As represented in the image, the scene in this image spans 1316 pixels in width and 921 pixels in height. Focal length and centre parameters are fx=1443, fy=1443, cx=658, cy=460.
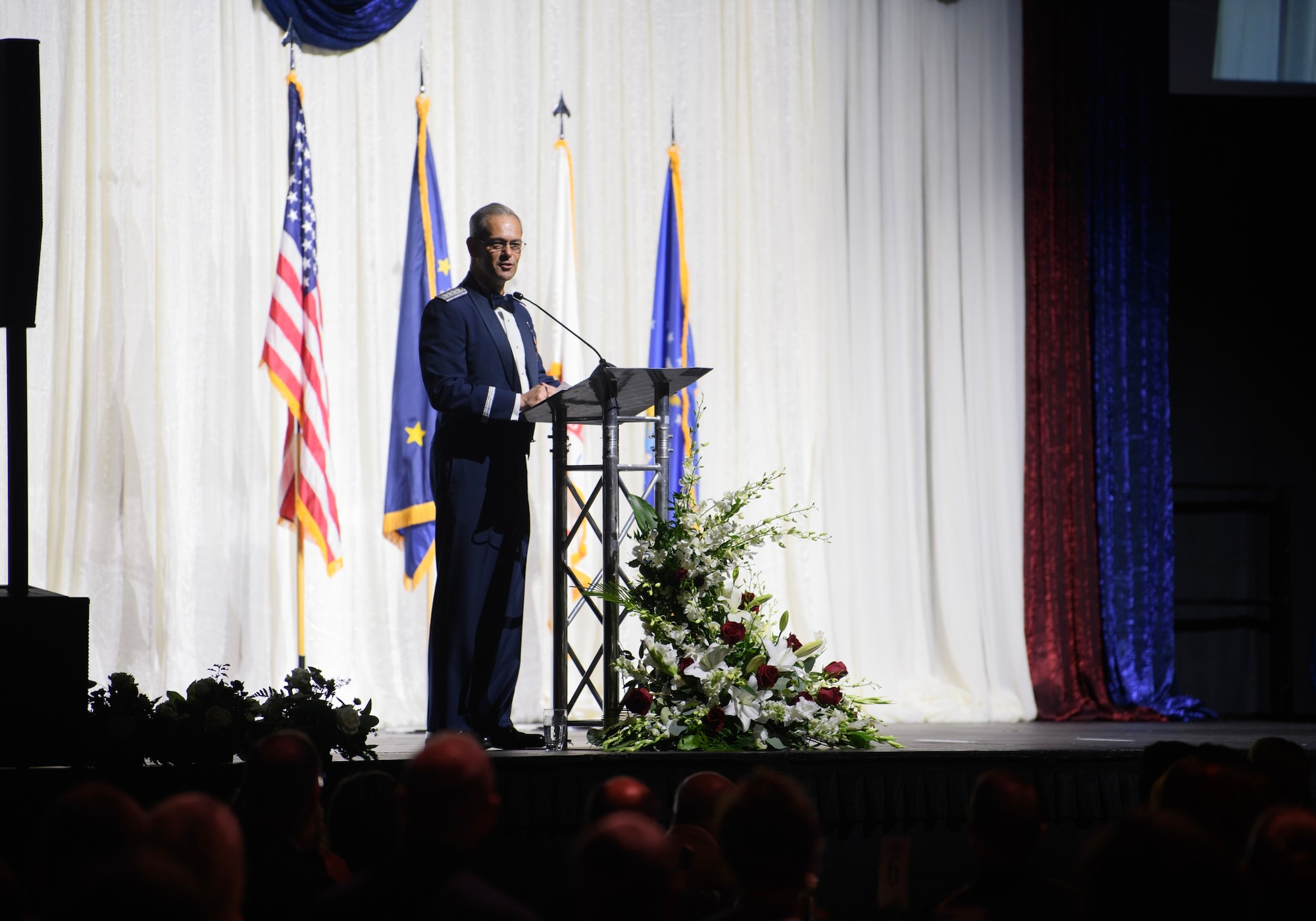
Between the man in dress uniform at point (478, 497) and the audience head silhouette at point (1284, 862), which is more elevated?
the man in dress uniform at point (478, 497)

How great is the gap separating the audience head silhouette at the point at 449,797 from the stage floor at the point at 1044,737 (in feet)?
6.15

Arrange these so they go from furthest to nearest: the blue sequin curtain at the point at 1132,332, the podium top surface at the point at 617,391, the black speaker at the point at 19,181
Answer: the blue sequin curtain at the point at 1132,332 → the podium top surface at the point at 617,391 → the black speaker at the point at 19,181

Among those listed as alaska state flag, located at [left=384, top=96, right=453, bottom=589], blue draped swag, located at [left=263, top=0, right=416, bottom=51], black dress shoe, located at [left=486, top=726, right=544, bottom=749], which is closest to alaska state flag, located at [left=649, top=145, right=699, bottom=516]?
alaska state flag, located at [left=384, top=96, right=453, bottom=589]

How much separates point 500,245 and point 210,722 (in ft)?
5.28

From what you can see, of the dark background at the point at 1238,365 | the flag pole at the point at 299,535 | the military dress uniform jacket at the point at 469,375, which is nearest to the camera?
the military dress uniform jacket at the point at 469,375

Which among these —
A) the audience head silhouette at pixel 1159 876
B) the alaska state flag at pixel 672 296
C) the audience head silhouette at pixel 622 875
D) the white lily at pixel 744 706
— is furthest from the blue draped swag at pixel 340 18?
the audience head silhouette at pixel 1159 876

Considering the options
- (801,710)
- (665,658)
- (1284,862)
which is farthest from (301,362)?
(1284,862)

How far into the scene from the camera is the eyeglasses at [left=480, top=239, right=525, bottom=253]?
4250mm

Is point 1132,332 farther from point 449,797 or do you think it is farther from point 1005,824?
point 449,797

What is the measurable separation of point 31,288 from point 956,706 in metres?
4.44

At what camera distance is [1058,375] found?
6.86m

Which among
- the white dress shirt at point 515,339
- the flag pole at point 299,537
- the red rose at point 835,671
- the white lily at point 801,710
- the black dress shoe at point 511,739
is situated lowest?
the black dress shoe at point 511,739

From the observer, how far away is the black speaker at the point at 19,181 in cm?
364

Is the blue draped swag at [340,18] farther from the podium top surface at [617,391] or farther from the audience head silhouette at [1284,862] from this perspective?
the audience head silhouette at [1284,862]
